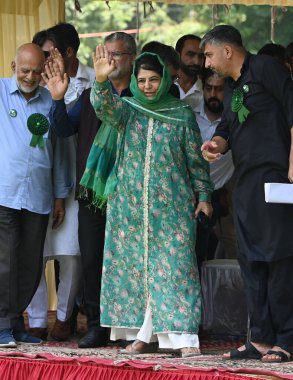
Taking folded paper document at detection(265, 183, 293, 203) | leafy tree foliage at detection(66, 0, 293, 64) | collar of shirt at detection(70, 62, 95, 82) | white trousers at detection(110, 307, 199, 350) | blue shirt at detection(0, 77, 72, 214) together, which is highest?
leafy tree foliage at detection(66, 0, 293, 64)

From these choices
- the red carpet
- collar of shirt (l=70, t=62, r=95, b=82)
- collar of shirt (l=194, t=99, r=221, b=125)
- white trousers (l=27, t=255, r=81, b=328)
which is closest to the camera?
the red carpet

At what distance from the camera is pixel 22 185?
7.55 meters

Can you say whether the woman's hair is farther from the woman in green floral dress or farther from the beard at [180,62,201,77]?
the beard at [180,62,201,77]

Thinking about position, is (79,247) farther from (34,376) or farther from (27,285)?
(34,376)

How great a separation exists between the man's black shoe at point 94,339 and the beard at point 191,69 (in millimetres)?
2098

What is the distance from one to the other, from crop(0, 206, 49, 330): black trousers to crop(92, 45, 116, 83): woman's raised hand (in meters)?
1.16

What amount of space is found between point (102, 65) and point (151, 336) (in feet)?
5.49

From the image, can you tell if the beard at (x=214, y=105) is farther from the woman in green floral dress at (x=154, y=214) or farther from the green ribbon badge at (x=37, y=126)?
the green ribbon badge at (x=37, y=126)

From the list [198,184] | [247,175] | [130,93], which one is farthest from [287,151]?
[130,93]

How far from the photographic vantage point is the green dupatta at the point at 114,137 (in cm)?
716

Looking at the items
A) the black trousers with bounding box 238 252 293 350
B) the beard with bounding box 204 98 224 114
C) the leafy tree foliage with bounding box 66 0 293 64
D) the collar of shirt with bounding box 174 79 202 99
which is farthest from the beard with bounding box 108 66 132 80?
the leafy tree foliage with bounding box 66 0 293 64

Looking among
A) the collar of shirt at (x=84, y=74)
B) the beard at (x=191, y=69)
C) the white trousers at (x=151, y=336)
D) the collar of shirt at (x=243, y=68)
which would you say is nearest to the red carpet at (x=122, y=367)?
the white trousers at (x=151, y=336)

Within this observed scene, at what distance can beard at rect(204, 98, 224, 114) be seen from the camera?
812 centimetres

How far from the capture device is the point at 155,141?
716 centimetres
